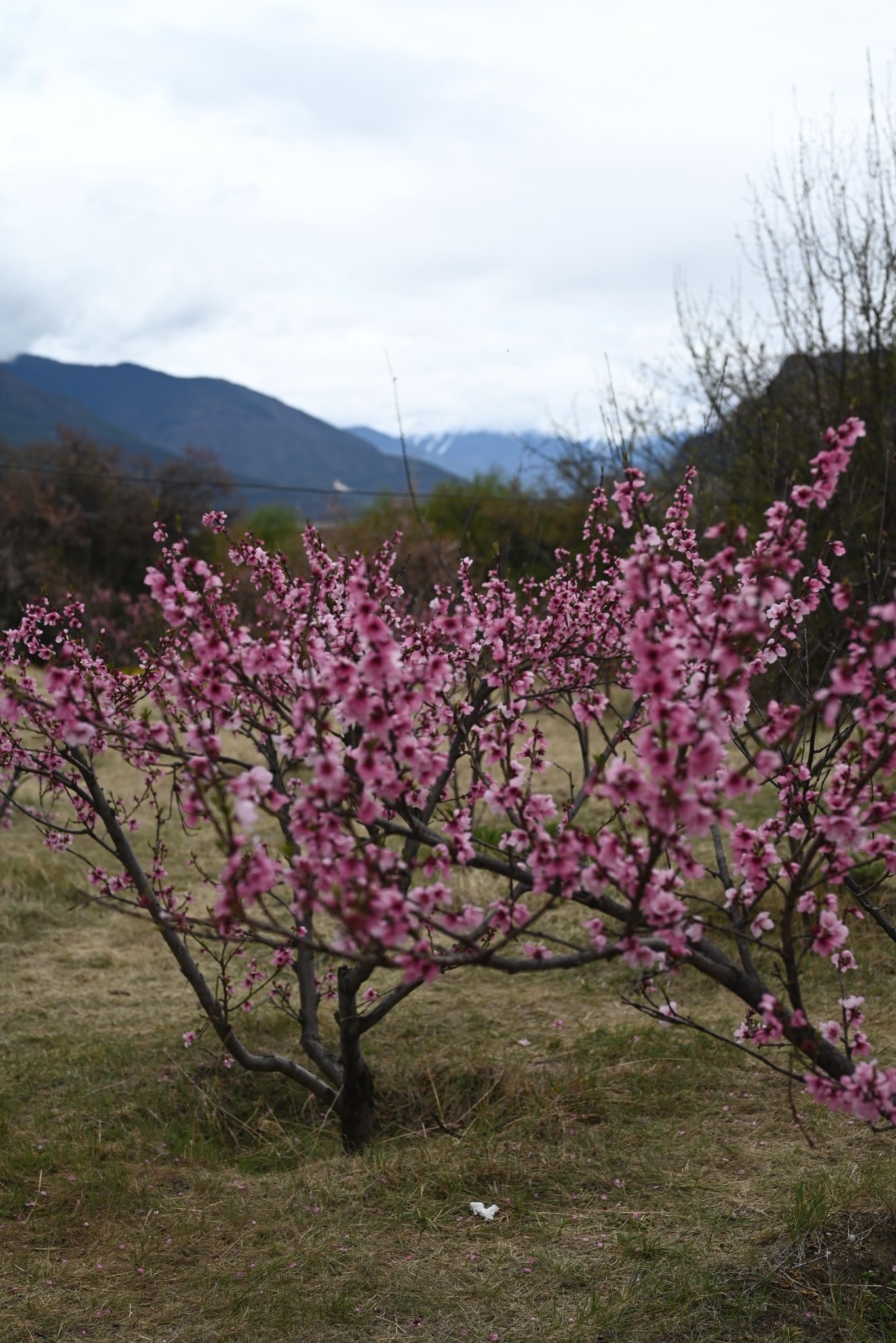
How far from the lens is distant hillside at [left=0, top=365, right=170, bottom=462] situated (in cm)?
12688

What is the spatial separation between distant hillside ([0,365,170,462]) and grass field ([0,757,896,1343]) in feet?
409

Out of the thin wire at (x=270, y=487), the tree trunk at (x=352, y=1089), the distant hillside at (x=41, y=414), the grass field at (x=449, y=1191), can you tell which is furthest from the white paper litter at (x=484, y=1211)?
the distant hillside at (x=41, y=414)

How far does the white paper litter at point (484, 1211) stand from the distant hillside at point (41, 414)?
126011mm

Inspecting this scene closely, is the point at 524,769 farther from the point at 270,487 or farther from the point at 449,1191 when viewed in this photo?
the point at 270,487

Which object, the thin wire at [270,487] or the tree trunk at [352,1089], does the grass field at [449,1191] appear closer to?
the tree trunk at [352,1089]

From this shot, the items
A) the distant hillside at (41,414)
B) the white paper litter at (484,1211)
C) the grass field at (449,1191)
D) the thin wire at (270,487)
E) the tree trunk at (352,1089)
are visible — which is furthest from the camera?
the distant hillside at (41,414)

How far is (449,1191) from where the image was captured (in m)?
3.91

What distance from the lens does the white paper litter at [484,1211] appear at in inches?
148

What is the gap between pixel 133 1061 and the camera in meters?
5.20

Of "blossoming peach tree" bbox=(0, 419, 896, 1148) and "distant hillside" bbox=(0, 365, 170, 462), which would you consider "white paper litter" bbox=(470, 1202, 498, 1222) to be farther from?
"distant hillside" bbox=(0, 365, 170, 462)

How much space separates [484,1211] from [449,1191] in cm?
18

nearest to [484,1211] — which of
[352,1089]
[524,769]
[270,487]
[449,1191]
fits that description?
[449,1191]

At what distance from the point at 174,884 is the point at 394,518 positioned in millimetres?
15511

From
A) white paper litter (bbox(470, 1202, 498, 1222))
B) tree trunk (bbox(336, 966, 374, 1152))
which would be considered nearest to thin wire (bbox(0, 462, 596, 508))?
tree trunk (bbox(336, 966, 374, 1152))
